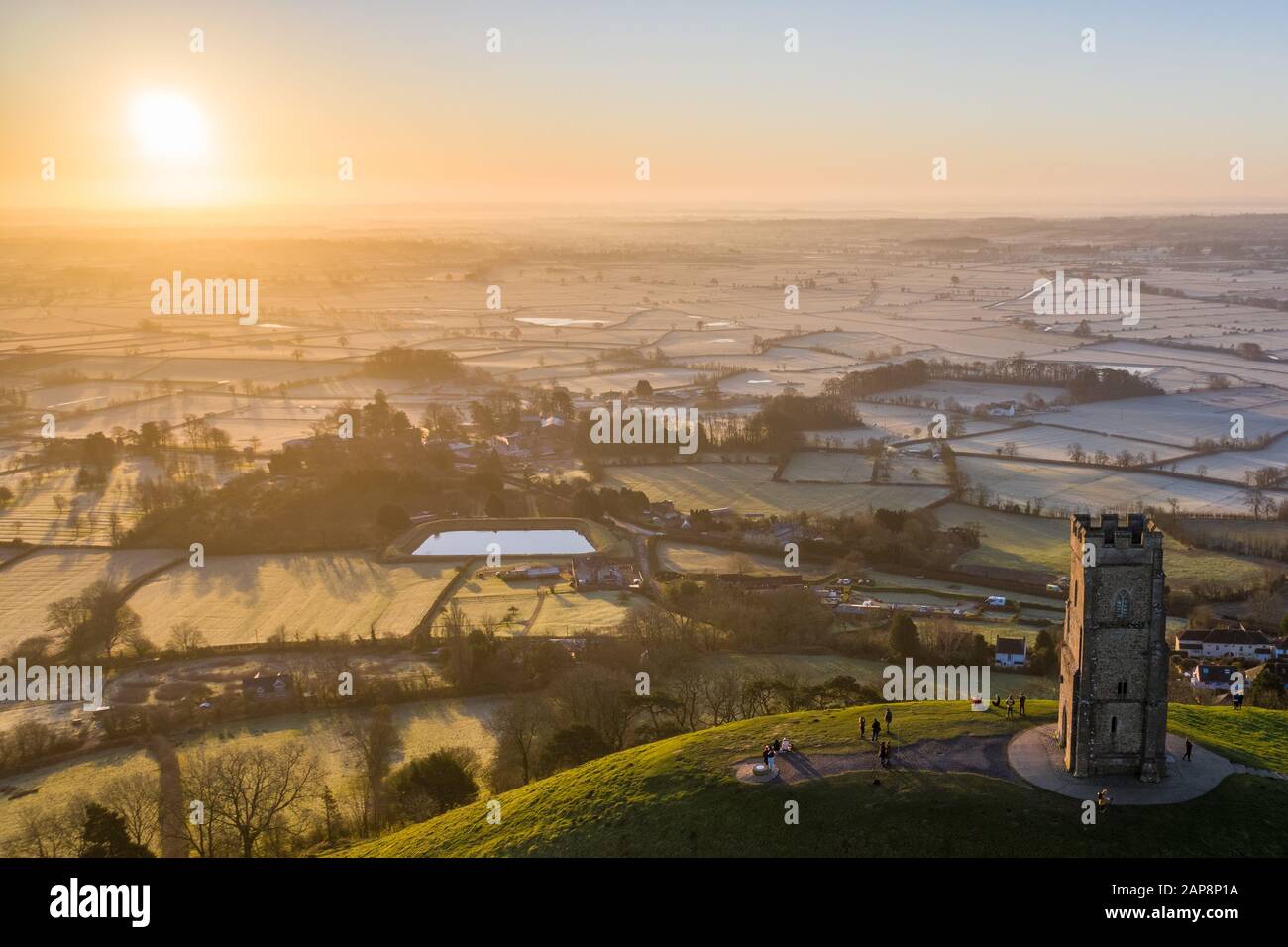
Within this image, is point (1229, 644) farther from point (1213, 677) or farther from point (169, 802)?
point (169, 802)

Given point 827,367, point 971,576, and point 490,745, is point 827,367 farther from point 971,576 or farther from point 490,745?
point 490,745

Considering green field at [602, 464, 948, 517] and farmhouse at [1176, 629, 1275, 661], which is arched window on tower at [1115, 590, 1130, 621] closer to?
farmhouse at [1176, 629, 1275, 661]

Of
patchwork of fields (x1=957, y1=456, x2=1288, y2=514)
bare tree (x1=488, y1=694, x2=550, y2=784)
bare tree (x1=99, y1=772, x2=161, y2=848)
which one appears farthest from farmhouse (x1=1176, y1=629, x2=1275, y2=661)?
bare tree (x1=99, y1=772, x2=161, y2=848)

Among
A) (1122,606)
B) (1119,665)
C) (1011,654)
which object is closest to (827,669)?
(1011,654)
